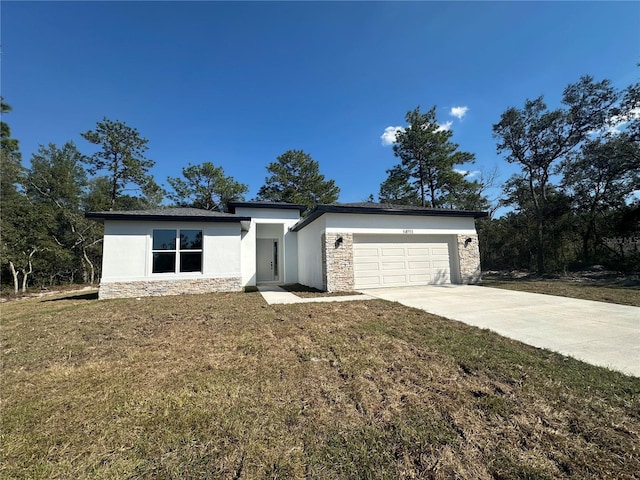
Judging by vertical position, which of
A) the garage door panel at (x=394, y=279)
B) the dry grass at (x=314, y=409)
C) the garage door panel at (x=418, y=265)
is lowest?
the dry grass at (x=314, y=409)

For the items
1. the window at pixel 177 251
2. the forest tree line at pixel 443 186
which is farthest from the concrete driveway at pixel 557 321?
the forest tree line at pixel 443 186

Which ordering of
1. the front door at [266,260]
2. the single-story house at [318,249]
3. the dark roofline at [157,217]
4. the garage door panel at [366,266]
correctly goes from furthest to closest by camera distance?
the front door at [266,260], the garage door panel at [366,266], the single-story house at [318,249], the dark roofline at [157,217]

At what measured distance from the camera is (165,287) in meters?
9.77

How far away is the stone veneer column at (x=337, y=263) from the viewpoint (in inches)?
372

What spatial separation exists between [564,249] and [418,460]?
21.6m

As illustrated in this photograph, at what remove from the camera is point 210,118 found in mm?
14938

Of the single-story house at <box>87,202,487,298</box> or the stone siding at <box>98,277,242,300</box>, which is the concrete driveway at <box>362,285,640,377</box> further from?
the stone siding at <box>98,277,242,300</box>

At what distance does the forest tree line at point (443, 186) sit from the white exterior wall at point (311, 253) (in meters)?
11.2

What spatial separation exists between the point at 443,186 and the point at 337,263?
55.4ft

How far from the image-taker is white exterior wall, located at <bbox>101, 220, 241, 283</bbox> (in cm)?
943

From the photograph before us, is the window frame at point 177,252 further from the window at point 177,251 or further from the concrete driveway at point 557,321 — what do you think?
the concrete driveway at point 557,321

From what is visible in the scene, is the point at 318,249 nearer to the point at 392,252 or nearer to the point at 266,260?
the point at 392,252

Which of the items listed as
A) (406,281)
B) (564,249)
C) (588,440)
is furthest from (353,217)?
(564,249)

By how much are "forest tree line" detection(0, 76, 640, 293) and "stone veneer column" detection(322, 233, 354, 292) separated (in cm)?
1326
